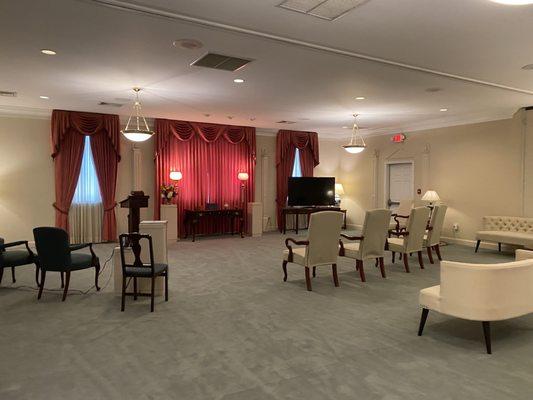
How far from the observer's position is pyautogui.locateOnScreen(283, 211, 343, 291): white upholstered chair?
5.16 metres

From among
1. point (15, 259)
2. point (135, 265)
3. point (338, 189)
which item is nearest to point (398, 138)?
point (338, 189)

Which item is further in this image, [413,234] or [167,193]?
[167,193]

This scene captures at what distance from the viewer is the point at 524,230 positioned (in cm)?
782

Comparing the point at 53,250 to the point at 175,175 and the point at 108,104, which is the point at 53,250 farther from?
the point at 175,175

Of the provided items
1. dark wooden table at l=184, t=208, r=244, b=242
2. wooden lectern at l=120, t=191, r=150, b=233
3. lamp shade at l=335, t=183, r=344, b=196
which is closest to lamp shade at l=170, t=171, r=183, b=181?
dark wooden table at l=184, t=208, r=244, b=242

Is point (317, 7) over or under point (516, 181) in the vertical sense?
over

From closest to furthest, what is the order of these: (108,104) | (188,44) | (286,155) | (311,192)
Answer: (188,44)
(108,104)
(311,192)
(286,155)

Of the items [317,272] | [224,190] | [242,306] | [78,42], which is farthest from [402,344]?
[224,190]

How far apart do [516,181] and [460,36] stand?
17.4 feet

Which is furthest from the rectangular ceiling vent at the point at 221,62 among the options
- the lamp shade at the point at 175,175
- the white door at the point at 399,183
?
the white door at the point at 399,183

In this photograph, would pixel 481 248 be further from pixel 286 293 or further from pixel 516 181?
pixel 286 293

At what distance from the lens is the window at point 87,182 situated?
28.5ft

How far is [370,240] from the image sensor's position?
5699 millimetres

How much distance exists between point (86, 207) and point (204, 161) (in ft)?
9.63
